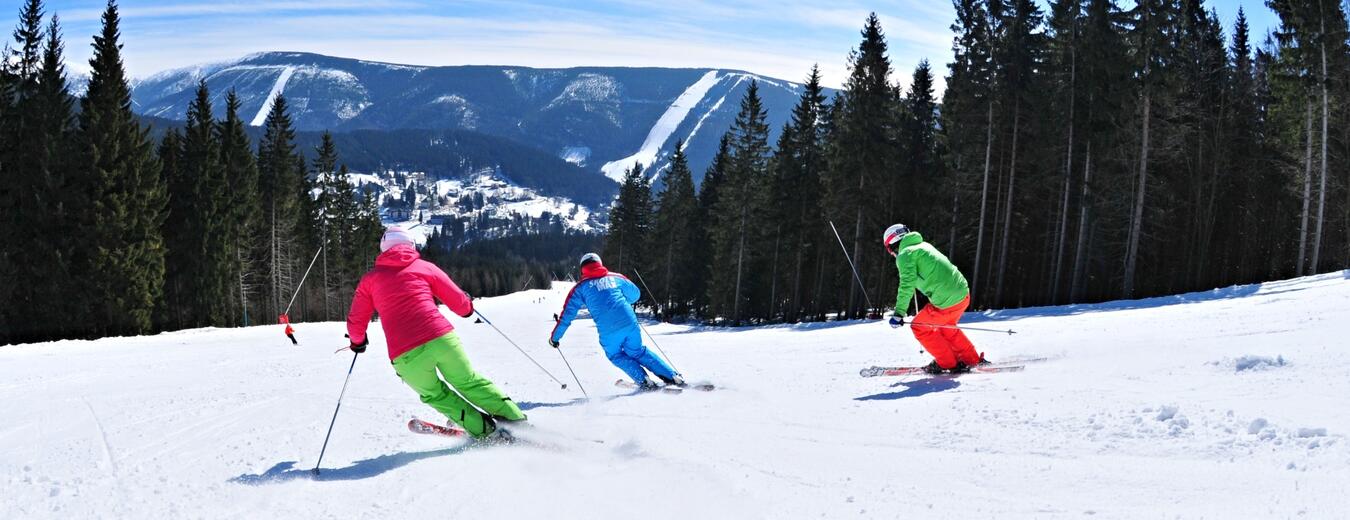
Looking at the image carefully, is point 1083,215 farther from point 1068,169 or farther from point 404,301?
point 404,301

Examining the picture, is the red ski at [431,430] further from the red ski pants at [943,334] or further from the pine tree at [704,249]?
the pine tree at [704,249]

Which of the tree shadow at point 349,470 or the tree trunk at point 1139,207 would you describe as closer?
the tree shadow at point 349,470

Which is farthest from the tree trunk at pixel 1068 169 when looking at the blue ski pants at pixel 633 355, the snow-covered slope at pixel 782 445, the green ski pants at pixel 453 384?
the green ski pants at pixel 453 384

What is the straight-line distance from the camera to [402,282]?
6988 mm

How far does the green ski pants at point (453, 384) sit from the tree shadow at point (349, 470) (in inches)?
10.9

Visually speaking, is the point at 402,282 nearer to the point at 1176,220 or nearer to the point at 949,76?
the point at 949,76

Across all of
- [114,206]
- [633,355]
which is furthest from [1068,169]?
[114,206]

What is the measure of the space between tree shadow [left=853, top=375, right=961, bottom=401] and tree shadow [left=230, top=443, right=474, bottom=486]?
4.50m

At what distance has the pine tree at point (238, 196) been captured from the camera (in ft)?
158

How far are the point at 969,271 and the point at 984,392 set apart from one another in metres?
29.9

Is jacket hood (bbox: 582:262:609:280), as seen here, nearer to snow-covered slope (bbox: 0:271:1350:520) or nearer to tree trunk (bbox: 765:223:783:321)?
snow-covered slope (bbox: 0:271:1350:520)

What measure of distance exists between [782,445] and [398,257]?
3550 millimetres

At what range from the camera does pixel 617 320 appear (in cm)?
1016

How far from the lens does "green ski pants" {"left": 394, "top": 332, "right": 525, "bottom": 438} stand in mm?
6844
